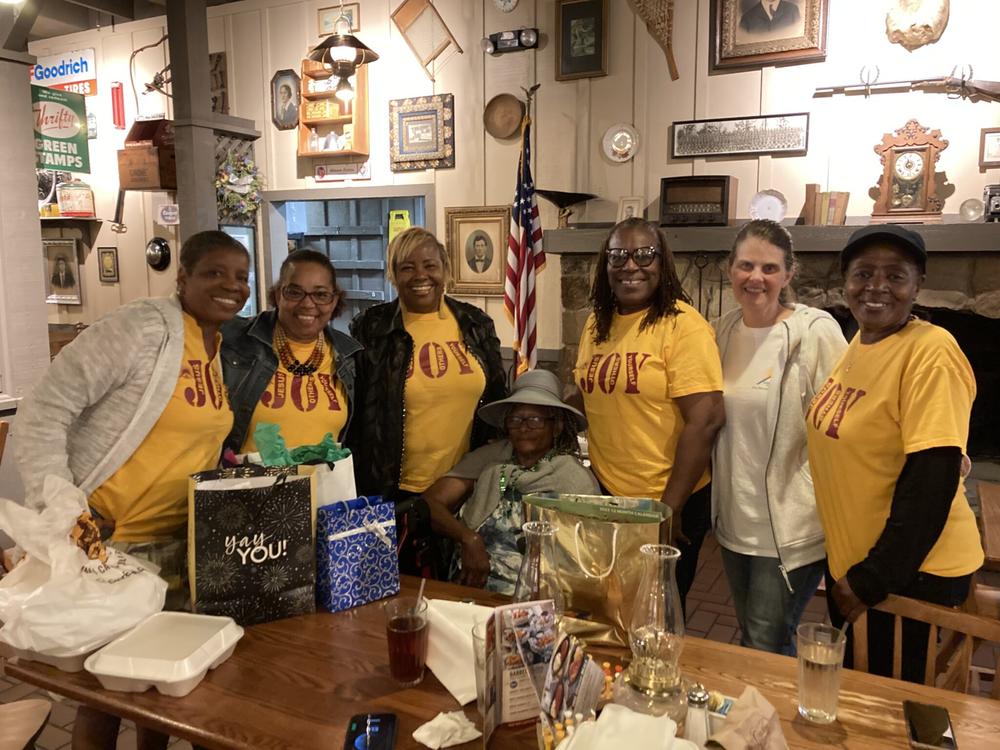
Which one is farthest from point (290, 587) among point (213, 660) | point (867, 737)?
point (867, 737)

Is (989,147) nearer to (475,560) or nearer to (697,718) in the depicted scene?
(475,560)

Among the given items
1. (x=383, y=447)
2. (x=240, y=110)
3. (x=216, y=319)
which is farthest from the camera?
(x=240, y=110)

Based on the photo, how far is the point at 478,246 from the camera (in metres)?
4.95

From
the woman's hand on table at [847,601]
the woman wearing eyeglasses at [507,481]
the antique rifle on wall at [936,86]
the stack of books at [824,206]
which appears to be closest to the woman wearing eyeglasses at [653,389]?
the woman wearing eyeglasses at [507,481]

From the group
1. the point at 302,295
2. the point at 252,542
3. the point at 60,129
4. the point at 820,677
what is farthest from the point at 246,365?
the point at 60,129

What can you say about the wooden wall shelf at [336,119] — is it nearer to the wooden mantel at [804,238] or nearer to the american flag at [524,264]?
the american flag at [524,264]

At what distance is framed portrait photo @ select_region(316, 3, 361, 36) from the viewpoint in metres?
5.13

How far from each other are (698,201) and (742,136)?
1.43 feet

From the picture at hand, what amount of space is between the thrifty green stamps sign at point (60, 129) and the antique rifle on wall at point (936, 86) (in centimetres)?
421

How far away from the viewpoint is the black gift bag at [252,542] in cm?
149

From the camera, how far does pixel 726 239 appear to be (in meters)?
3.96

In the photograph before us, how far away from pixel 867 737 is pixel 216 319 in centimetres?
164

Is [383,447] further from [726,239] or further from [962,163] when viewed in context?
[962,163]

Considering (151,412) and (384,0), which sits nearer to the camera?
(151,412)
